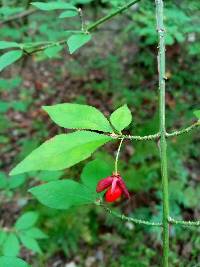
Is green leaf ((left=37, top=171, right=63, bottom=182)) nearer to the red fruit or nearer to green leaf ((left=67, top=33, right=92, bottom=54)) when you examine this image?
green leaf ((left=67, top=33, right=92, bottom=54))

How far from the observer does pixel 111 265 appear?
3529 millimetres

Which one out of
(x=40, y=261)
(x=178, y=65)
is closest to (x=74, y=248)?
(x=40, y=261)

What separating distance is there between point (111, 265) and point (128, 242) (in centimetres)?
27

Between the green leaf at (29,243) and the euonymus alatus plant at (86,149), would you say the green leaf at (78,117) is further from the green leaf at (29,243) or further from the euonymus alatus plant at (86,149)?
the green leaf at (29,243)

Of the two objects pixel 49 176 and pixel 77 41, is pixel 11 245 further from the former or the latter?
pixel 77 41

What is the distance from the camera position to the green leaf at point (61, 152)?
2.22 ft

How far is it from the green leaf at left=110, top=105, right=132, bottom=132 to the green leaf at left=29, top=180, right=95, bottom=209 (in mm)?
249

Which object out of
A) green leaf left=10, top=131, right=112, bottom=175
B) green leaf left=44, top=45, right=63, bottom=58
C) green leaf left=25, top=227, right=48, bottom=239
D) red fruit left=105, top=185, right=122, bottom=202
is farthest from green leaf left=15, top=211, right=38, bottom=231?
green leaf left=10, top=131, right=112, bottom=175

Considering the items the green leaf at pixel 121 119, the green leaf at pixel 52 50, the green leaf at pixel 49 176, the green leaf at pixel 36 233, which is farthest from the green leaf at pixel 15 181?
the green leaf at pixel 121 119

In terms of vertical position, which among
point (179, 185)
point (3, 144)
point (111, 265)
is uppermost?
point (3, 144)

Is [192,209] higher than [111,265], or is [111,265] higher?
[192,209]

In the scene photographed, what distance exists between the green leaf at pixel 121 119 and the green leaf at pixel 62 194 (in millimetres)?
249

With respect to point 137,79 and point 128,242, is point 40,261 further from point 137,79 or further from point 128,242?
point 137,79

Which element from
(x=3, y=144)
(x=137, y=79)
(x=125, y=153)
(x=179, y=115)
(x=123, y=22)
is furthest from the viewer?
(x=123, y=22)
